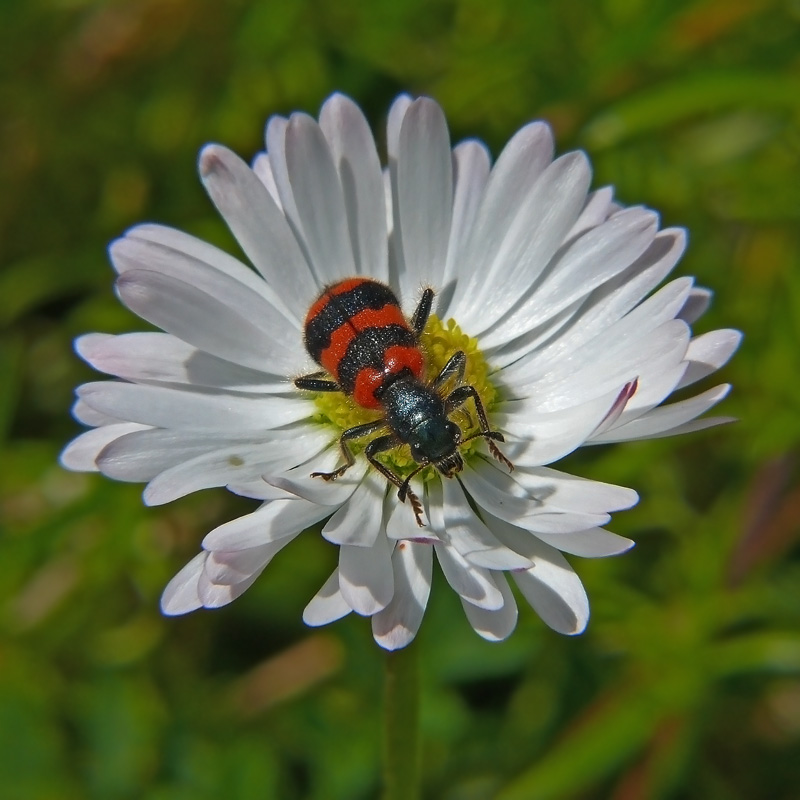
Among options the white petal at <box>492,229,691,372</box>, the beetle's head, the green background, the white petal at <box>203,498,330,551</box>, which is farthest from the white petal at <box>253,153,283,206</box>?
the green background

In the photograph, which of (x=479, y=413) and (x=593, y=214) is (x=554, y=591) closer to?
(x=479, y=413)

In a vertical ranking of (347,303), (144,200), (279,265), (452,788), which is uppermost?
(144,200)

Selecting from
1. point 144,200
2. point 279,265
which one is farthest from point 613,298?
point 144,200

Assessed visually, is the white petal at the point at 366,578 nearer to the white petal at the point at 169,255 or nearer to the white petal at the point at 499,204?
the white petal at the point at 169,255

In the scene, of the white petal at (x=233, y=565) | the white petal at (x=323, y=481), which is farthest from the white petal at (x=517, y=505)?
the white petal at (x=233, y=565)

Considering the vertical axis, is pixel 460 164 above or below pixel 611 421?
above

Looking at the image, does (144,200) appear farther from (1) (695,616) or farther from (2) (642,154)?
(1) (695,616)

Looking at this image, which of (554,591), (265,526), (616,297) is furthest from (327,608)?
(616,297)
